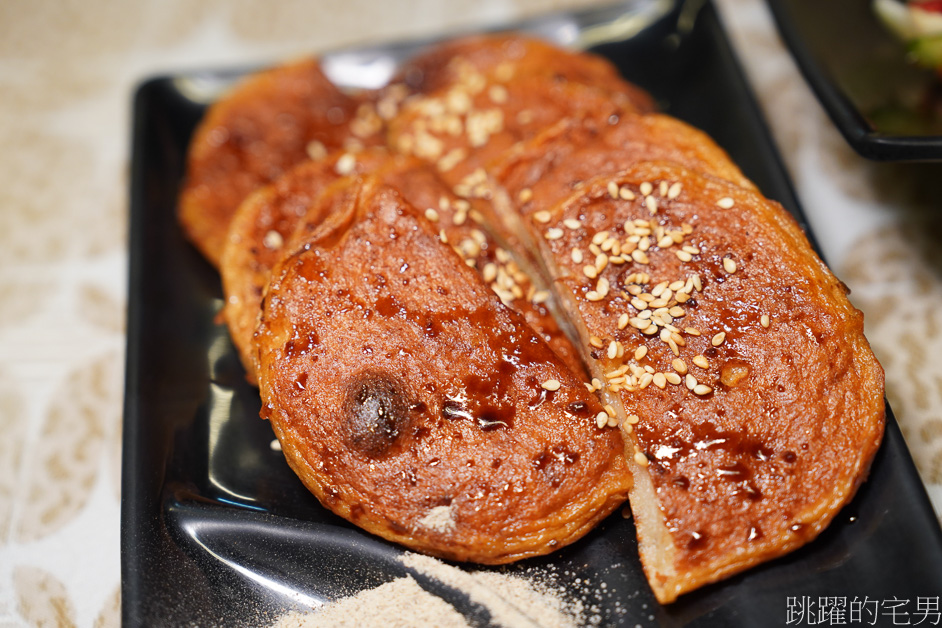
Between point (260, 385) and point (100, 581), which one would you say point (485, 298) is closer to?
point (260, 385)

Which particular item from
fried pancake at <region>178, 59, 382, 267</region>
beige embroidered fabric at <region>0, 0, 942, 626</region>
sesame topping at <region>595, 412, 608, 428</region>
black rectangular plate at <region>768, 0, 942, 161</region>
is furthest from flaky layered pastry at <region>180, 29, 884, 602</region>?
beige embroidered fabric at <region>0, 0, 942, 626</region>

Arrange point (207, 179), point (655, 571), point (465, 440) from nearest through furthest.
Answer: point (655, 571) → point (465, 440) → point (207, 179)

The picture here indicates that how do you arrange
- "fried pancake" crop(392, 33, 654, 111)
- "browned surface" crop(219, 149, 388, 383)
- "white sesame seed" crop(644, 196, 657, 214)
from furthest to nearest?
1. "fried pancake" crop(392, 33, 654, 111)
2. "browned surface" crop(219, 149, 388, 383)
3. "white sesame seed" crop(644, 196, 657, 214)

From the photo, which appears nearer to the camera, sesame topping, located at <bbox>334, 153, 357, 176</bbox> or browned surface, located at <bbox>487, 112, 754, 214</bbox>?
browned surface, located at <bbox>487, 112, 754, 214</bbox>

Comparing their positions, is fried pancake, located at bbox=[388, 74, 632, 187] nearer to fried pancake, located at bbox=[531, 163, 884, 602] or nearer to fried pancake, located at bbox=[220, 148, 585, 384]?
fried pancake, located at bbox=[220, 148, 585, 384]

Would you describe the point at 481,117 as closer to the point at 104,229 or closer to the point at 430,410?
the point at 430,410

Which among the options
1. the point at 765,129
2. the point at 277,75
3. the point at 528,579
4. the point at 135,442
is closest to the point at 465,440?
the point at 528,579
